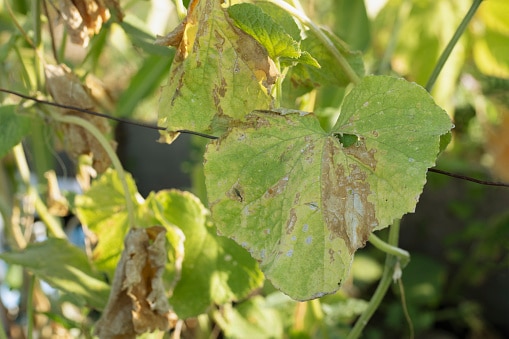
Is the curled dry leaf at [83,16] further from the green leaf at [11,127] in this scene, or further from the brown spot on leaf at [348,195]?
the brown spot on leaf at [348,195]

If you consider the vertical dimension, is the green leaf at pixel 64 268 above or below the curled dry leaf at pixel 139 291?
below

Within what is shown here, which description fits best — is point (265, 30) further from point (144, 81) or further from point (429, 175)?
point (429, 175)

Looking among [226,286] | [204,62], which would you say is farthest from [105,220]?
[204,62]

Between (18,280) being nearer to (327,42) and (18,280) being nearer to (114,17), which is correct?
(114,17)

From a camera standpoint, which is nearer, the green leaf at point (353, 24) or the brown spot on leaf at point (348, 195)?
the brown spot on leaf at point (348, 195)

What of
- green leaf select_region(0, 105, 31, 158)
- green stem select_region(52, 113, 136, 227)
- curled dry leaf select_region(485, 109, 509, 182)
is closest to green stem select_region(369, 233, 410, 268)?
green stem select_region(52, 113, 136, 227)

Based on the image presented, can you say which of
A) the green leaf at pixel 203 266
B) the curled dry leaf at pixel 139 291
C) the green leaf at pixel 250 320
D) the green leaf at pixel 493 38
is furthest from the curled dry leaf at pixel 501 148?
the curled dry leaf at pixel 139 291
